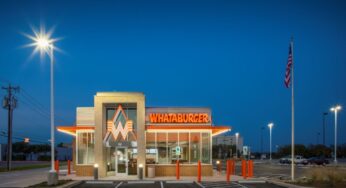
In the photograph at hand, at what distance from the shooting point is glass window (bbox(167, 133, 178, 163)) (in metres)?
35.0

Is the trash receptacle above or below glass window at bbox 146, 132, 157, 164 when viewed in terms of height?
below

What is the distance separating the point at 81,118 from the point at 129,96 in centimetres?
495

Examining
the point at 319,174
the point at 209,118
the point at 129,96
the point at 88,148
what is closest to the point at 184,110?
the point at 209,118

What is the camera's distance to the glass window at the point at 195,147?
3512 cm

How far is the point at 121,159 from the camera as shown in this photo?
35.0m

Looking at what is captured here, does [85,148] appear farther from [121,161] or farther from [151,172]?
[151,172]

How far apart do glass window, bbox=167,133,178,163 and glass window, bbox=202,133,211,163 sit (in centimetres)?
203

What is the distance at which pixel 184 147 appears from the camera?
115ft

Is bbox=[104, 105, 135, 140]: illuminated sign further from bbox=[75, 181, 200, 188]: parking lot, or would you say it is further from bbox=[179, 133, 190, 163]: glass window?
bbox=[75, 181, 200, 188]: parking lot

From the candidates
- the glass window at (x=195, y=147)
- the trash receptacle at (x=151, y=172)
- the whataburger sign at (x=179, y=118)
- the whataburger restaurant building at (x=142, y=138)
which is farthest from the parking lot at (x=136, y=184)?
the whataburger sign at (x=179, y=118)

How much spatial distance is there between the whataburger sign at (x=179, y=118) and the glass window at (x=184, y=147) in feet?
3.92

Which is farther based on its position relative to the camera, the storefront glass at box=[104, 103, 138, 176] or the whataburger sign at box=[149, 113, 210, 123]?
the whataburger sign at box=[149, 113, 210, 123]

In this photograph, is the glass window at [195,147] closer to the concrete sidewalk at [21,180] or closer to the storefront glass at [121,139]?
the storefront glass at [121,139]

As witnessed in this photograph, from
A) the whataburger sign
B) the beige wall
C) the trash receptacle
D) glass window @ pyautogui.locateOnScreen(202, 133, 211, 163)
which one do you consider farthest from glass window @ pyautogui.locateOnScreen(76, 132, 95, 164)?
glass window @ pyautogui.locateOnScreen(202, 133, 211, 163)
